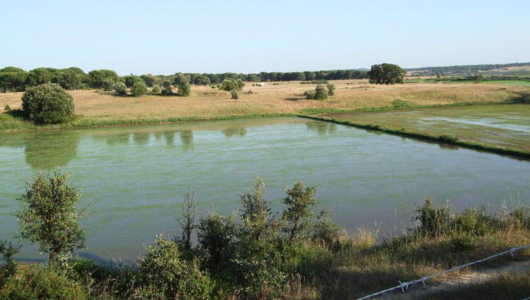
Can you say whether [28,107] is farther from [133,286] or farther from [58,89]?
[133,286]

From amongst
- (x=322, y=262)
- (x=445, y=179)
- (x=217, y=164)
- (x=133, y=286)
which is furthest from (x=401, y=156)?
(x=133, y=286)

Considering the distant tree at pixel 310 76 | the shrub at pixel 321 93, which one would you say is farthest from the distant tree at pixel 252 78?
the shrub at pixel 321 93

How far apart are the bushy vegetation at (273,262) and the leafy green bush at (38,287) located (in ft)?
0.06

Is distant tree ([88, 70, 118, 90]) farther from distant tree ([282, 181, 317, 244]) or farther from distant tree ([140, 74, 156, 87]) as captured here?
distant tree ([282, 181, 317, 244])

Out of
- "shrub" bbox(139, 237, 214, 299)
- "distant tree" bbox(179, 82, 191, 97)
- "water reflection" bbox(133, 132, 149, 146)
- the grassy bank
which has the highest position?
"distant tree" bbox(179, 82, 191, 97)

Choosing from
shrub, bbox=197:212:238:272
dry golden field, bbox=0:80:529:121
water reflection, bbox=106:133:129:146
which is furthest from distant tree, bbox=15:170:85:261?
dry golden field, bbox=0:80:529:121

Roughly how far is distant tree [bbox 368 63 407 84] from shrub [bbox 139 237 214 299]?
104 meters

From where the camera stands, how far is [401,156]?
2827cm

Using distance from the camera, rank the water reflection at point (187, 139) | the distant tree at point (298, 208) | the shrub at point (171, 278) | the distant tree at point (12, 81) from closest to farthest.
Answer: the shrub at point (171, 278)
the distant tree at point (298, 208)
the water reflection at point (187, 139)
the distant tree at point (12, 81)

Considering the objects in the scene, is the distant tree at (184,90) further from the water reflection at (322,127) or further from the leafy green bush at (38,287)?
the leafy green bush at (38,287)

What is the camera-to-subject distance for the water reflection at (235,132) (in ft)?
134

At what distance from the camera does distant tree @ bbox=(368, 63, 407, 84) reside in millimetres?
104688

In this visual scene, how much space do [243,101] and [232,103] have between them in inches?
104

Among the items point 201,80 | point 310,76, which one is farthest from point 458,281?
point 310,76
